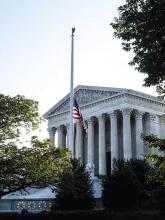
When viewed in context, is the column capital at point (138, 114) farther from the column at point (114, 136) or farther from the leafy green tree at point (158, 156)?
the leafy green tree at point (158, 156)

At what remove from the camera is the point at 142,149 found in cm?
7562

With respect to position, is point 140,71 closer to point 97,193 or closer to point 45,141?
point 45,141

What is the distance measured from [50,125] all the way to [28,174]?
204 feet

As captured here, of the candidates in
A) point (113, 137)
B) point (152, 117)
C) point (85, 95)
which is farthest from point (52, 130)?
point (152, 117)

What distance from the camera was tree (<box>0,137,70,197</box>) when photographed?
94.8 ft

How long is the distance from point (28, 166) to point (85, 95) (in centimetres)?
5425

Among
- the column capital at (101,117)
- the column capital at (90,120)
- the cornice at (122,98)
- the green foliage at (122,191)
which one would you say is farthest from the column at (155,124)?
the green foliage at (122,191)

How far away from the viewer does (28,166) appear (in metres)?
29.0

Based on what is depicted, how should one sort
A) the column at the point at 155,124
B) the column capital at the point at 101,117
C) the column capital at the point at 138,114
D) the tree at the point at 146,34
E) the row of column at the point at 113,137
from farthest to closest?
the column capital at the point at 101,117 < the column at the point at 155,124 < the column capital at the point at 138,114 < the row of column at the point at 113,137 < the tree at the point at 146,34

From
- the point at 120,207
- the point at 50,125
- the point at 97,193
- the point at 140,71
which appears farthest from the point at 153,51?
the point at 50,125

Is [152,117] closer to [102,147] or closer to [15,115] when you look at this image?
[102,147]

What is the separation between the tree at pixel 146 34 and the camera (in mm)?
17547

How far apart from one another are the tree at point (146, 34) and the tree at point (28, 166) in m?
12.6

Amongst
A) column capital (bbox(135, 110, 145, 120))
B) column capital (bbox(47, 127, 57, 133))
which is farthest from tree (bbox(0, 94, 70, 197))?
column capital (bbox(47, 127, 57, 133))
